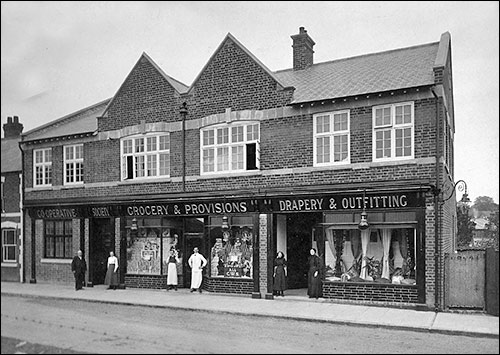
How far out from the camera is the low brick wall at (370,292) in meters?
15.3

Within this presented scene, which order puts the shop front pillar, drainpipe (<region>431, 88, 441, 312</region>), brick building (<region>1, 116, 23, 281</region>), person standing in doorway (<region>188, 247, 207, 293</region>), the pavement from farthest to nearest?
brick building (<region>1, 116, 23, 281</region>) → person standing in doorway (<region>188, 247, 207, 293</region>) → the shop front pillar → drainpipe (<region>431, 88, 441, 312</region>) → the pavement

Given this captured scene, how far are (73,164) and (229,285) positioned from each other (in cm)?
878

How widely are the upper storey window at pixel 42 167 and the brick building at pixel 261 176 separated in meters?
0.06

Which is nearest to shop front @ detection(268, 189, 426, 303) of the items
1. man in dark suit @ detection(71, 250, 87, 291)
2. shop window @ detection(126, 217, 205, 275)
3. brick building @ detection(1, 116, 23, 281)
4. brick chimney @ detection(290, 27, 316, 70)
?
shop window @ detection(126, 217, 205, 275)

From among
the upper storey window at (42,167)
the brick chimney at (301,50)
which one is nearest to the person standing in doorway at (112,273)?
the upper storey window at (42,167)

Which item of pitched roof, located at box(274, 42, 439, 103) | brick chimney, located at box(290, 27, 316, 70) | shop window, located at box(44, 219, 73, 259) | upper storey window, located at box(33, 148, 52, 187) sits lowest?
shop window, located at box(44, 219, 73, 259)

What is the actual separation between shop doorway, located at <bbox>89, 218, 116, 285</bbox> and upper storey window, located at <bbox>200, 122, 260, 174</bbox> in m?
5.15

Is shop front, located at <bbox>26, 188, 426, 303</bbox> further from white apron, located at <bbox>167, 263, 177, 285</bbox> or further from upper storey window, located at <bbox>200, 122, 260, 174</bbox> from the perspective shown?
upper storey window, located at <bbox>200, 122, 260, 174</bbox>

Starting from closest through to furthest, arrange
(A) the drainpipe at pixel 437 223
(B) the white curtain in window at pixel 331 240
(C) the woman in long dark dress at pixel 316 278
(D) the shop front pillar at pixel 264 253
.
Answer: (A) the drainpipe at pixel 437 223
(C) the woman in long dark dress at pixel 316 278
(B) the white curtain in window at pixel 331 240
(D) the shop front pillar at pixel 264 253

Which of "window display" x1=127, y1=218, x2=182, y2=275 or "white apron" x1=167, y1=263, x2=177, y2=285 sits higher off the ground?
"window display" x1=127, y1=218, x2=182, y2=275

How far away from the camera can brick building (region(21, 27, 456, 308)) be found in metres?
15.5

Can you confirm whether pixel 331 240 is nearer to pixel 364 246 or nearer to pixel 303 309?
pixel 364 246

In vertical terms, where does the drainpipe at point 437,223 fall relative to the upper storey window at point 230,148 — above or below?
below

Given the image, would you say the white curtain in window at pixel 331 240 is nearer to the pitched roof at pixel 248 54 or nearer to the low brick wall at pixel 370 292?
the low brick wall at pixel 370 292
